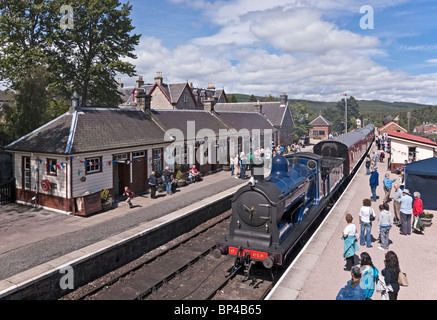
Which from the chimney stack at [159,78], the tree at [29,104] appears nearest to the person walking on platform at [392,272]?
the tree at [29,104]

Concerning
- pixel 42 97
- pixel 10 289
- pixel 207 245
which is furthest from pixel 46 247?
pixel 42 97

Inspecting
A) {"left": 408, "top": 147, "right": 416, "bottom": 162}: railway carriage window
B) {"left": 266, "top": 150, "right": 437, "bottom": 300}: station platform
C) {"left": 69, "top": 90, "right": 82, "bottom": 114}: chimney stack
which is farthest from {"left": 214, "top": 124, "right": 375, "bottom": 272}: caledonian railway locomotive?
{"left": 408, "top": 147, "right": 416, "bottom": 162}: railway carriage window

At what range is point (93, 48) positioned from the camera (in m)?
24.6

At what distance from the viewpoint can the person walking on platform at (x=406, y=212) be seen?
1096 cm

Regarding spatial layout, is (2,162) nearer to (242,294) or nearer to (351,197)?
(242,294)

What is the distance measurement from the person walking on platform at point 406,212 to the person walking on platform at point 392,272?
5.77m

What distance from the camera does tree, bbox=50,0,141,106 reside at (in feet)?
76.5

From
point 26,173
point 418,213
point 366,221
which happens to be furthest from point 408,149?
point 26,173

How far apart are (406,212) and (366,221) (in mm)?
2139

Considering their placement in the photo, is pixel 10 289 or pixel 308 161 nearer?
pixel 10 289

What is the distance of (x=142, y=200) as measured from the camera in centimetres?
1703

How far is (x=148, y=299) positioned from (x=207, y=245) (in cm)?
422

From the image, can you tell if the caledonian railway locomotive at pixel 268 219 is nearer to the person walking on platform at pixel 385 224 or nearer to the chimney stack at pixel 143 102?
the person walking on platform at pixel 385 224
